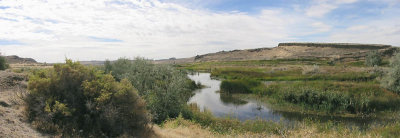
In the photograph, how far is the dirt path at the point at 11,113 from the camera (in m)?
6.15

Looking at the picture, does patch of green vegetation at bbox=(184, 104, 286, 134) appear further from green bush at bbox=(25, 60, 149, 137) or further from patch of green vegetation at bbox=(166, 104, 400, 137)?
green bush at bbox=(25, 60, 149, 137)

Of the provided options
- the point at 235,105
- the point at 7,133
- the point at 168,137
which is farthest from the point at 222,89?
the point at 7,133

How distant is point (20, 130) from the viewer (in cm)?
636

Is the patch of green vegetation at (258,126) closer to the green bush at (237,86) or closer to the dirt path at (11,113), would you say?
the dirt path at (11,113)

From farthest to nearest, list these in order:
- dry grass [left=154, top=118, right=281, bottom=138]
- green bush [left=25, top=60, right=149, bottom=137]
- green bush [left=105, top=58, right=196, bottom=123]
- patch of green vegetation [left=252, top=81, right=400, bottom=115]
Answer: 1. patch of green vegetation [left=252, top=81, right=400, bottom=115]
2. green bush [left=105, top=58, right=196, bottom=123]
3. dry grass [left=154, top=118, right=281, bottom=138]
4. green bush [left=25, top=60, right=149, bottom=137]

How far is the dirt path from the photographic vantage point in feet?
20.2

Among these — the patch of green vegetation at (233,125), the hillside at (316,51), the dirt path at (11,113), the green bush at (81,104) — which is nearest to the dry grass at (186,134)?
the green bush at (81,104)

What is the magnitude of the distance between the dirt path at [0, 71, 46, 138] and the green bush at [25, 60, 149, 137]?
33cm

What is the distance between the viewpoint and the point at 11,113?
7195 millimetres

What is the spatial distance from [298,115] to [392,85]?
475 inches

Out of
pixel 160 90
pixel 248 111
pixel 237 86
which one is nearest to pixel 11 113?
pixel 160 90

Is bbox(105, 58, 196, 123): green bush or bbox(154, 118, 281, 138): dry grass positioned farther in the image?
bbox(105, 58, 196, 123): green bush

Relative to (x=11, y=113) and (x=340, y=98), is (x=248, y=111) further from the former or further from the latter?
(x=11, y=113)

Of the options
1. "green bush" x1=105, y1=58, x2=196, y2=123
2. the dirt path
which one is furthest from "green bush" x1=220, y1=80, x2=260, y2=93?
the dirt path
